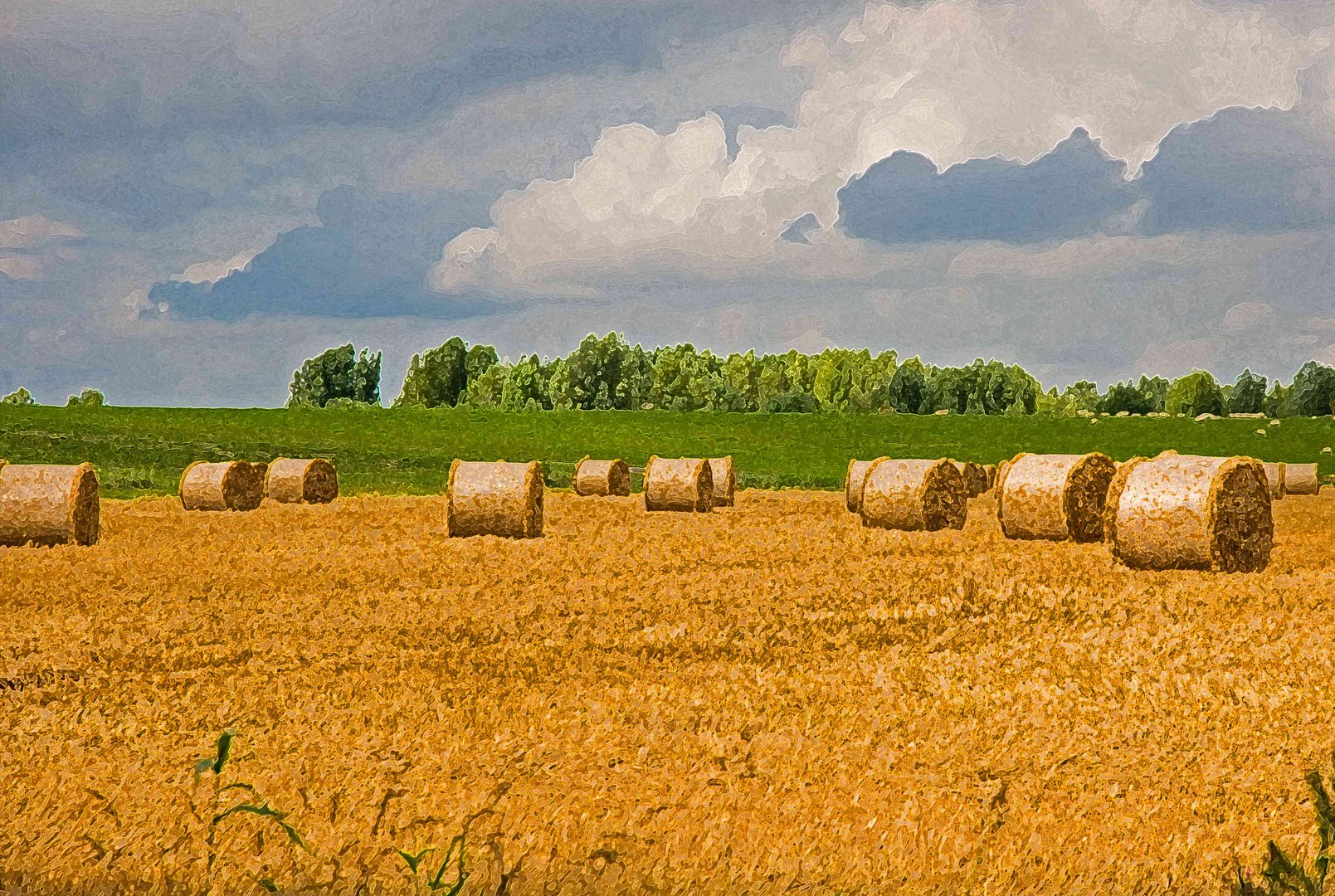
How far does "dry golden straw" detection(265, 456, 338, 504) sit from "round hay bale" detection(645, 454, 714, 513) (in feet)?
26.3

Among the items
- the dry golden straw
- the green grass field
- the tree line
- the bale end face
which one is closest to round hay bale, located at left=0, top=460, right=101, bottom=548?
the dry golden straw

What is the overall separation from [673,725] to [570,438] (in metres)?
52.4

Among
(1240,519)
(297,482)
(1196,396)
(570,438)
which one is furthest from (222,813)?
(1196,396)

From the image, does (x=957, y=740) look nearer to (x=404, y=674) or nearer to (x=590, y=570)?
(x=404, y=674)

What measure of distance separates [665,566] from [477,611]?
14.0 feet

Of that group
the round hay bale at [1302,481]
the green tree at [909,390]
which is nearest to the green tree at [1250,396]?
the green tree at [909,390]

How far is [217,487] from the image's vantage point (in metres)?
26.4

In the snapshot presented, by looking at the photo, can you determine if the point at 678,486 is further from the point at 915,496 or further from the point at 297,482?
the point at 297,482

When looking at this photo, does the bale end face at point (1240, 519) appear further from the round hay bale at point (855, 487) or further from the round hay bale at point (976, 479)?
the round hay bale at point (976, 479)

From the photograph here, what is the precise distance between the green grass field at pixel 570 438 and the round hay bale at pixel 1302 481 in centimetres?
1554

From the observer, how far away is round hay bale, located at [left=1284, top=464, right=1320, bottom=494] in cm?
3688

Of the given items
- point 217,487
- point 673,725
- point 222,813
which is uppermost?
point 217,487

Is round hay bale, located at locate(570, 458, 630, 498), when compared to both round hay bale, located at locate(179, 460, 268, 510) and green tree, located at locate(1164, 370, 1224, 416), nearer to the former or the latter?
round hay bale, located at locate(179, 460, 268, 510)

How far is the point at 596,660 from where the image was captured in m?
9.31
